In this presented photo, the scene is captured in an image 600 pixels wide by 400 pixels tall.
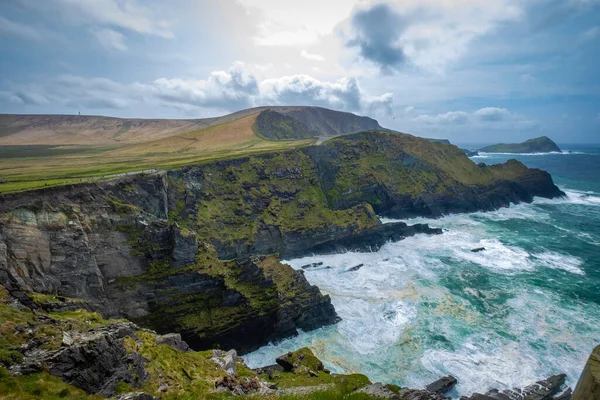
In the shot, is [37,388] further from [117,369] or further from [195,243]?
[195,243]

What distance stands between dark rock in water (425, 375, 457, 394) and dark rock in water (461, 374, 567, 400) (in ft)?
4.85

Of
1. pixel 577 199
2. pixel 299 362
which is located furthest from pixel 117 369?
pixel 577 199

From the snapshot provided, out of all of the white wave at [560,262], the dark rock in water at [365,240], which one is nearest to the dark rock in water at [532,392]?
the white wave at [560,262]

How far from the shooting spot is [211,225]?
171 ft

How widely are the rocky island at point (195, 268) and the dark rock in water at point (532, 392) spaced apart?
0.13 meters

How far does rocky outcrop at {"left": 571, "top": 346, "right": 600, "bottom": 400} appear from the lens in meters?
4.68

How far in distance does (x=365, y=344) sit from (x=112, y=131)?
16761 centimetres

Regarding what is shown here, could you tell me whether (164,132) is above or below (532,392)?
above

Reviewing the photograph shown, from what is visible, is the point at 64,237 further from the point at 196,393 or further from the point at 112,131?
the point at 112,131

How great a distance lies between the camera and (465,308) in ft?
132

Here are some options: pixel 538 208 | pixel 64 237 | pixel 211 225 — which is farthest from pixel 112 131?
pixel 538 208

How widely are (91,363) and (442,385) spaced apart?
27.2 m

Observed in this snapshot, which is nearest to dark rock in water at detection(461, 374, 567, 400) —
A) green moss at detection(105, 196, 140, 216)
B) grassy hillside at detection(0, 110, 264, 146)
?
green moss at detection(105, 196, 140, 216)

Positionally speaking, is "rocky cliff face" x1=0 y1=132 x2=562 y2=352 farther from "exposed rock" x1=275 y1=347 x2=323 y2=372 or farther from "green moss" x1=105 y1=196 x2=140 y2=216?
"exposed rock" x1=275 y1=347 x2=323 y2=372
